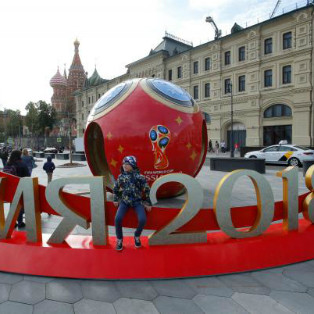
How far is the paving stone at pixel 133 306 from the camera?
2932 mm

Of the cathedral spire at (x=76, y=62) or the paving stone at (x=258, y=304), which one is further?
the cathedral spire at (x=76, y=62)

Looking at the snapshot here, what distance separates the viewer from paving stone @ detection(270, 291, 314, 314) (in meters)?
2.93

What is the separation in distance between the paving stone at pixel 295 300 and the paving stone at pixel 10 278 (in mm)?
3246

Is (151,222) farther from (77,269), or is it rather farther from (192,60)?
(192,60)

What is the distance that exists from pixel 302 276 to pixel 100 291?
2.65 metres

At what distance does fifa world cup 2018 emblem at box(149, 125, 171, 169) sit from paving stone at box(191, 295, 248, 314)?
355 cm

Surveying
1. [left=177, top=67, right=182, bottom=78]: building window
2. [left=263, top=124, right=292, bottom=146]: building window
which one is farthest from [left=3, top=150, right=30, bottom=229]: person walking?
[left=177, top=67, right=182, bottom=78]: building window

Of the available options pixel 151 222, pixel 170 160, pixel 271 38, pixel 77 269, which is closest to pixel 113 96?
pixel 170 160

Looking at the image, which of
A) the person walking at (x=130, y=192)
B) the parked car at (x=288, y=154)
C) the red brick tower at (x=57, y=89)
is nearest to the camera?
A: the person walking at (x=130, y=192)

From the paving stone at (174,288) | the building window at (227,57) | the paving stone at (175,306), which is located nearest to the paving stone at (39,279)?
the paving stone at (174,288)

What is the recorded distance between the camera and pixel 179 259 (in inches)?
150

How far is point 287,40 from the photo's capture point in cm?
2934

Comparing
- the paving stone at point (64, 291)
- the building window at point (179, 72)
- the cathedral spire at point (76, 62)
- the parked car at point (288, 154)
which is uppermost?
the cathedral spire at point (76, 62)

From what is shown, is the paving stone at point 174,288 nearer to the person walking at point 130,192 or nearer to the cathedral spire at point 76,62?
the person walking at point 130,192
